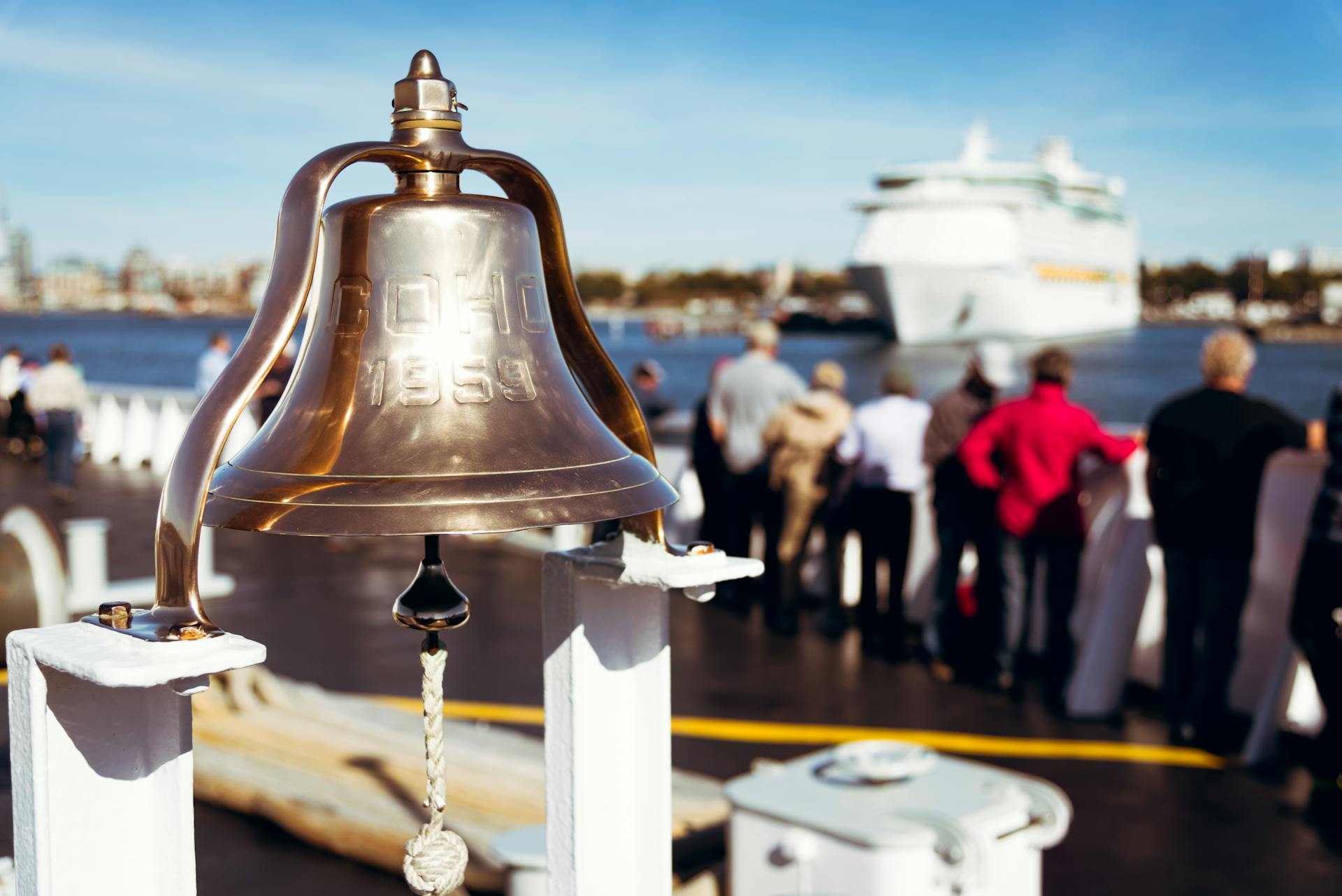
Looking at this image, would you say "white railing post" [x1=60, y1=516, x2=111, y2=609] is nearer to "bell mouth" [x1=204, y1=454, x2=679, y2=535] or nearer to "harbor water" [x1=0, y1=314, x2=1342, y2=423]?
"bell mouth" [x1=204, y1=454, x2=679, y2=535]

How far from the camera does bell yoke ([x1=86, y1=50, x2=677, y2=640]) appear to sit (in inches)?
61.9

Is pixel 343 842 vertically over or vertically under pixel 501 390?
under

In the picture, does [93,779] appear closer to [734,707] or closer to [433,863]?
[433,863]

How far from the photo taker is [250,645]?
142 centimetres

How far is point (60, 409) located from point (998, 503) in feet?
33.9

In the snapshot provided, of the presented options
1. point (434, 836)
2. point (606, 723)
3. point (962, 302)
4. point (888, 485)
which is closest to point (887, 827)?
point (606, 723)

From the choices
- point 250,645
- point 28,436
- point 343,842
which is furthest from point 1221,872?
point 28,436

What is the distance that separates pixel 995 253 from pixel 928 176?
6.41 metres

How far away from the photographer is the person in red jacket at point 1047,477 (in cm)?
599

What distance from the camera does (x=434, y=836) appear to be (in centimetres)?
189

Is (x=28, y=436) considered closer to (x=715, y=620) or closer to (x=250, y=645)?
(x=715, y=620)

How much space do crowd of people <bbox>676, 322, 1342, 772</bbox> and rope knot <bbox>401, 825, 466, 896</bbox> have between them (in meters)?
3.69

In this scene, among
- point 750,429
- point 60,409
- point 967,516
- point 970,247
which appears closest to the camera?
point 967,516

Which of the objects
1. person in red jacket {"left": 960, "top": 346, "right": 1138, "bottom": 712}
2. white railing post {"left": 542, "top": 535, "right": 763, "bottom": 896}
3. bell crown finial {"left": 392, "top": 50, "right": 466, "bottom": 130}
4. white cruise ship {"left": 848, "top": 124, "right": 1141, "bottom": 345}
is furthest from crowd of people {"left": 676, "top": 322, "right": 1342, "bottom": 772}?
white cruise ship {"left": 848, "top": 124, "right": 1141, "bottom": 345}
